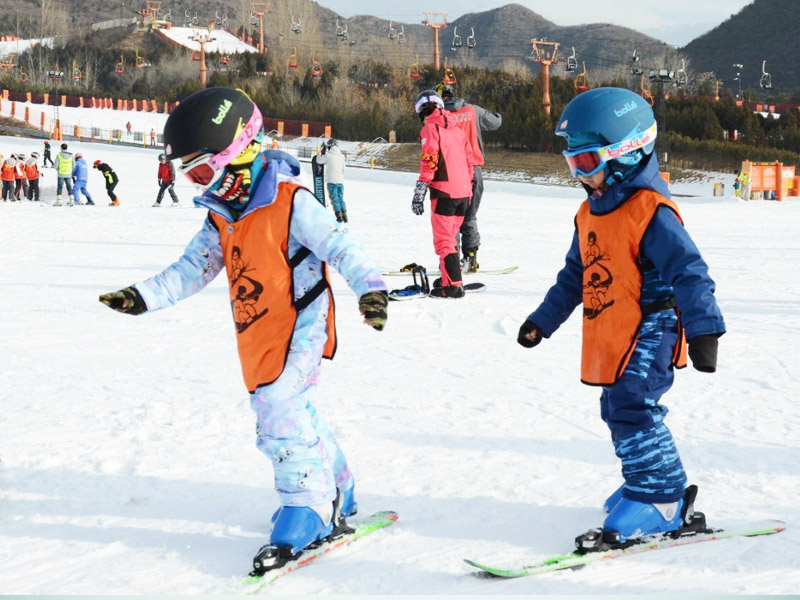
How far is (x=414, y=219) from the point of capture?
661 inches

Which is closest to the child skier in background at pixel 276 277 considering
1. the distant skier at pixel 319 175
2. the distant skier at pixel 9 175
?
the distant skier at pixel 319 175

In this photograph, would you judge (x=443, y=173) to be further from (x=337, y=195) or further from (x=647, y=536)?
(x=337, y=195)

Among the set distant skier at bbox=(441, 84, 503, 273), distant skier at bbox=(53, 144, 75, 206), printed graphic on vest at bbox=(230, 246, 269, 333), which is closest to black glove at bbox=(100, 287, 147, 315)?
printed graphic on vest at bbox=(230, 246, 269, 333)

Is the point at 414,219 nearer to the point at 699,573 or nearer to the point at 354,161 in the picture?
the point at 699,573

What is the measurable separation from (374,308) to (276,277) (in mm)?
338

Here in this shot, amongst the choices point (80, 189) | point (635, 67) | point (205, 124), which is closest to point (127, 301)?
point (205, 124)

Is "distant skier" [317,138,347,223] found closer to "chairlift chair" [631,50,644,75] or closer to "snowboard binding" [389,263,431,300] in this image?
"snowboard binding" [389,263,431,300]

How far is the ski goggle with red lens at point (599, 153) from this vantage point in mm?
2863

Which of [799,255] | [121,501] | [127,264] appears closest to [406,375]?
[121,501]

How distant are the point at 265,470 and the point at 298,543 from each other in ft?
3.10

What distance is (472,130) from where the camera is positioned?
8.27 meters

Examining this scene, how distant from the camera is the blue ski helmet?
2859mm

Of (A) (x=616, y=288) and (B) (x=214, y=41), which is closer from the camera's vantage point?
(A) (x=616, y=288)

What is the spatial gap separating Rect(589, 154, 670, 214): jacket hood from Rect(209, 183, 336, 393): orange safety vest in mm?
918
